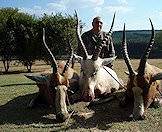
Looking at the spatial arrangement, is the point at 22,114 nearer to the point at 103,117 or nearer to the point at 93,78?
the point at 93,78

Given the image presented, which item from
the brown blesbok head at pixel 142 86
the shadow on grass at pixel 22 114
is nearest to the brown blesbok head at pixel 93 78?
the brown blesbok head at pixel 142 86

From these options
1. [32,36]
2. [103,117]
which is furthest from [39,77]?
[32,36]

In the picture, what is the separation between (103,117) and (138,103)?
4.16 ft

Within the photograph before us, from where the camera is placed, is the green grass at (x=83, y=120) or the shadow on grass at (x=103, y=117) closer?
the green grass at (x=83, y=120)

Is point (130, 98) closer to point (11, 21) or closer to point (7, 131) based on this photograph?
point (7, 131)

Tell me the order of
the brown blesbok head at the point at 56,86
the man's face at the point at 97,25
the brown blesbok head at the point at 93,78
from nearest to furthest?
the brown blesbok head at the point at 56,86
the brown blesbok head at the point at 93,78
the man's face at the point at 97,25

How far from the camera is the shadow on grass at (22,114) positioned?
12.0 meters

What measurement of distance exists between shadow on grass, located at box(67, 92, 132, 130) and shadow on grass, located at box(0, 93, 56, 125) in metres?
0.77

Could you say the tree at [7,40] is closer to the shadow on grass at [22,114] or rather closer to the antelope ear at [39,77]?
the shadow on grass at [22,114]

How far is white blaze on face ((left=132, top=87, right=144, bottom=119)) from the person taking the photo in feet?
36.6

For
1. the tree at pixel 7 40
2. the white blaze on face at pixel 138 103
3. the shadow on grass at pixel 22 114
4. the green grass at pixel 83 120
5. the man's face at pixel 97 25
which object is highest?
the man's face at pixel 97 25

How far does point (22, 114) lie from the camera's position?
42.5ft

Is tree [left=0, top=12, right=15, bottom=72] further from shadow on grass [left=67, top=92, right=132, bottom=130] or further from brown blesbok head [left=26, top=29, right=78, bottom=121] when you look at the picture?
shadow on grass [left=67, top=92, right=132, bottom=130]

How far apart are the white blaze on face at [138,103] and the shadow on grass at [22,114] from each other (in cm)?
217
